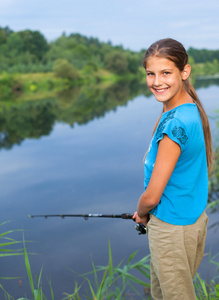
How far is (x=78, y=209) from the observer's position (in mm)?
6730

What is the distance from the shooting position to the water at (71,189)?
16.0ft

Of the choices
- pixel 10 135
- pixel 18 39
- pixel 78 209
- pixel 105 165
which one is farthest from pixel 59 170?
pixel 18 39

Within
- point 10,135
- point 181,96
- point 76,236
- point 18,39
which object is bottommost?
point 76,236

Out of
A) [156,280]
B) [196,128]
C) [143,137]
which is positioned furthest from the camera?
[143,137]

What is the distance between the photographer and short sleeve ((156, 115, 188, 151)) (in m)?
1.39

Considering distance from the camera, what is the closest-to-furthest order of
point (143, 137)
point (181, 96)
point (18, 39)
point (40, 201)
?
point (181, 96)
point (40, 201)
point (143, 137)
point (18, 39)

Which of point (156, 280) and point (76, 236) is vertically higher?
point (156, 280)

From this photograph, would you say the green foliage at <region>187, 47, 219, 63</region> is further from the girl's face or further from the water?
the girl's face

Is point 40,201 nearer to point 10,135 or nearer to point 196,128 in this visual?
point 196,128

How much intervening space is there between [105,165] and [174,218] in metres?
8.23

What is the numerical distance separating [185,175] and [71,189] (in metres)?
6.57

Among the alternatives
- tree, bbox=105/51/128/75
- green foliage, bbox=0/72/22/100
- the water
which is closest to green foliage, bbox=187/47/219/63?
tree, bbox=105/51/128/75

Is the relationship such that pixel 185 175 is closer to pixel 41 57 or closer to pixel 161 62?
pixel 161 62

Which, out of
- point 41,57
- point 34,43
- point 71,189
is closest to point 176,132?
point 71,189
